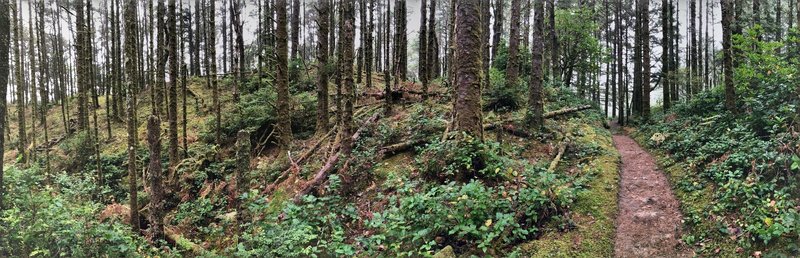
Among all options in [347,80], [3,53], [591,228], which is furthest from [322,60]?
[591,228]

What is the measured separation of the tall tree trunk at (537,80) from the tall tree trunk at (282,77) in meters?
6.12

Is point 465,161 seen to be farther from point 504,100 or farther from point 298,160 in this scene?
point 504,100

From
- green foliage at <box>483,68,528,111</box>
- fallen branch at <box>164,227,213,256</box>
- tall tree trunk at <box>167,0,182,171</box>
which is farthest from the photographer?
green foliage at <box>483,68,528,111</box>

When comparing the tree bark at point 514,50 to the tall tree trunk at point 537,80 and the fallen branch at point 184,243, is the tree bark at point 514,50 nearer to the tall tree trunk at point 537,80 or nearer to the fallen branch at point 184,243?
the tall tree trunk at point 537,80

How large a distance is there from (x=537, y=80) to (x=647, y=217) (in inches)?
197

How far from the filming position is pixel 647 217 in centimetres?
605

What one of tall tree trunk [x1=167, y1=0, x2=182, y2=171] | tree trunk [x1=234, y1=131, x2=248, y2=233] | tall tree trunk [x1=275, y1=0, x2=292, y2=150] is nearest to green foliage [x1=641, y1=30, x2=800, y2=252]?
tree trunk [x1=234, y1=131, x2=248, y2=233]

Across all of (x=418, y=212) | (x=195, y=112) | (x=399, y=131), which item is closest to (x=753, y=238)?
(x=418, y=212)

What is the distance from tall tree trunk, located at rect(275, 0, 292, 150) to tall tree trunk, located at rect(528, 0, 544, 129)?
6121 mm

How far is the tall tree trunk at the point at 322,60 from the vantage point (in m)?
10.1

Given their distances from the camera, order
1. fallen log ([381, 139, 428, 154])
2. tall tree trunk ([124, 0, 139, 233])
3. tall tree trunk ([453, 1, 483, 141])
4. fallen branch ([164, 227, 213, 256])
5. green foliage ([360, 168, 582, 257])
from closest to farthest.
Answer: green foliage ([360, 168, 582, 257]) → fallen branch ([164, 227, 213, 256]) → tall tree trunk ([453, 1, 483, 141]) → tall tree trunk ([124, 0, 139, 233]) → fallen log ([381, 139, 428, 154])

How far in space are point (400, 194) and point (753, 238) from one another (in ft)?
14.6

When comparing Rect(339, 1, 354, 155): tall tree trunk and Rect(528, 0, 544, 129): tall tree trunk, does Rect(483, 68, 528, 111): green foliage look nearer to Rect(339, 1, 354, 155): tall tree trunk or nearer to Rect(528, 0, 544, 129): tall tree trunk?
Rect(528, 0, 544, 129): tall tree trunk

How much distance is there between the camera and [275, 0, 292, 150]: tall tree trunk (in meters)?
9.91
